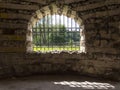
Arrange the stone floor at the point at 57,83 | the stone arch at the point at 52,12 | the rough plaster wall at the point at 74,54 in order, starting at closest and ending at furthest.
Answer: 1. the stone floor at the point at 57,83
2. the rough plaster wall at the point at 74,54
3. the stone arch at the point at 52,12

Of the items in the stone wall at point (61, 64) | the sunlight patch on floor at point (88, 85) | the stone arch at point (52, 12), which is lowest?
the sunlight patch on floor at point (88, 85)

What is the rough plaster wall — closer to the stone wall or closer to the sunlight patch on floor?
the stone wall

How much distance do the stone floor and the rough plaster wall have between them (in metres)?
0.28

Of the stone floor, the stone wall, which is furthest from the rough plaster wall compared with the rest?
the stone floor

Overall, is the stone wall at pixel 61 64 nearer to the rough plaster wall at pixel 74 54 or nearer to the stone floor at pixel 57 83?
the rough plaster wall at pixel 74 54

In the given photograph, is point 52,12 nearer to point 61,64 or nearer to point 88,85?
point 61,64

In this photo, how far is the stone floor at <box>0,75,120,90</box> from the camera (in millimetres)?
4238

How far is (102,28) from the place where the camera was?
197 inches

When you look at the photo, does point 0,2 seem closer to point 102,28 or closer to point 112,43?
point 102,28

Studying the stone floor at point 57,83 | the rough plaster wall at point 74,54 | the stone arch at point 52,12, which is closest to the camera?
the stone floor at point 57,83

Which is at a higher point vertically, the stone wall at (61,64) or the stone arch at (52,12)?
the stone arch at (52,12)

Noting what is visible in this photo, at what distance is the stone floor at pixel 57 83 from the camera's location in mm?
4238

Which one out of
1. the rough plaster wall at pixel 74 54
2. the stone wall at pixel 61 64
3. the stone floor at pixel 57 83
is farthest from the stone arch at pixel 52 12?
the stone floor at pixel 57 83

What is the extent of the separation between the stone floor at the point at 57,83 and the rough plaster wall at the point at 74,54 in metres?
0.28
